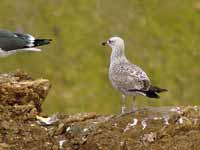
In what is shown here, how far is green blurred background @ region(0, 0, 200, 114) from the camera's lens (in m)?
88.6

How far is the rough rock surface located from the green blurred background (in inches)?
2681

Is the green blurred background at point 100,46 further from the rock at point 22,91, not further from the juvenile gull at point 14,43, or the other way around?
the rock at point 22,91

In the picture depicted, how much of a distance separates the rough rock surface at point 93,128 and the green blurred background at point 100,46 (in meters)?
68.1

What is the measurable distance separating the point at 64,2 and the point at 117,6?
731 cm

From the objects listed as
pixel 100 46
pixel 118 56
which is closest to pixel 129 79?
pixel 118 56

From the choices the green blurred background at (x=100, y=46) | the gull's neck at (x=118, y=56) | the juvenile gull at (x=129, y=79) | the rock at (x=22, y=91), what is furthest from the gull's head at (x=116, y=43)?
the green blurred background at (x=100, y=46)

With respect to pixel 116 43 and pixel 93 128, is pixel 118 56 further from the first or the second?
pixel 93 128

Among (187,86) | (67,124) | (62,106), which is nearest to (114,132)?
(67,124)

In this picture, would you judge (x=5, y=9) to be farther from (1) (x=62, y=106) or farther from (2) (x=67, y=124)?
(2) (x=67, y=124)

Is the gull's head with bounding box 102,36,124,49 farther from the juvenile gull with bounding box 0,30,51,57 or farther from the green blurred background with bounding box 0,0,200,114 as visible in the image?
the green blurred background with bounding box 0,0,200,114

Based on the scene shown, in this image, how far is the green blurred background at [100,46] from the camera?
291 feet

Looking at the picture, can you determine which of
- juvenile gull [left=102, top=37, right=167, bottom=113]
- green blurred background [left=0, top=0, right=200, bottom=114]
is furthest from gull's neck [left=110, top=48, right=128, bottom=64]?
green blurred background [left=0, top=0, right=200, bottom=114]

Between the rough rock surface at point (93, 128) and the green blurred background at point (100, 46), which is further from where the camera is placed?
the green blurred background at point (100, 46)

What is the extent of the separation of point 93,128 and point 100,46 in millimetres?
78334
